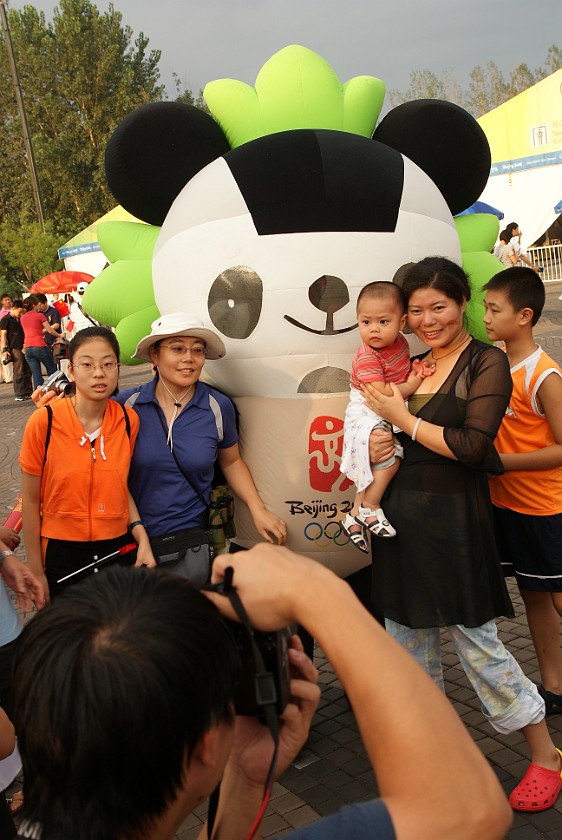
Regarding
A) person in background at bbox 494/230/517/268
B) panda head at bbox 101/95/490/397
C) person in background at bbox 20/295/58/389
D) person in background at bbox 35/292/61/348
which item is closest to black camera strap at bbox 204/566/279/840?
panda head at bbox 101/95/490/397

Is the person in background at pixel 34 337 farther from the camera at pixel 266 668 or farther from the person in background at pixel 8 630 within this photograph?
the camera at pixel 266 668

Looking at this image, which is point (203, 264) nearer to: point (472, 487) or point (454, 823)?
point (472, 487)

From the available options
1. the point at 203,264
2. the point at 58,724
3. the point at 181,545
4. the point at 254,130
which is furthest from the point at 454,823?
the point at 254,130

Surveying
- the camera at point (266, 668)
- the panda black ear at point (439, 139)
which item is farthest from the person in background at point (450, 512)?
the camera at point (266, 668)

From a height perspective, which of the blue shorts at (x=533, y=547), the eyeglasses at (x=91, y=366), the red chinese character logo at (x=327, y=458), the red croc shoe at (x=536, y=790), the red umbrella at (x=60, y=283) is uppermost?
the red umbrella at (x=60, y=283)

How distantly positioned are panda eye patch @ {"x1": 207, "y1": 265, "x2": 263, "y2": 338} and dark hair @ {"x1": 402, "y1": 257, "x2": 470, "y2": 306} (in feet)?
2.15

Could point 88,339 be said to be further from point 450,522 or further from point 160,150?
point 450,522

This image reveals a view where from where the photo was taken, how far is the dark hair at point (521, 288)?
2.96 m

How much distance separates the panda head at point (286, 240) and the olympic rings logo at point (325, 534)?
51cm

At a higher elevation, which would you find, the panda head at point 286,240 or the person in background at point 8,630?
the panda head at point 286,240

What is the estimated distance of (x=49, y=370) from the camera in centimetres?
1405

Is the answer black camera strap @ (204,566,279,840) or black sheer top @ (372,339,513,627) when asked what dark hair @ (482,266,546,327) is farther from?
black camera strap @ (204,566,279,840)

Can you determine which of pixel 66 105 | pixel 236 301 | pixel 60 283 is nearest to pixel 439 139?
pixel 236 301

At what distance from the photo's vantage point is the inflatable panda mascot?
10.1 feet
